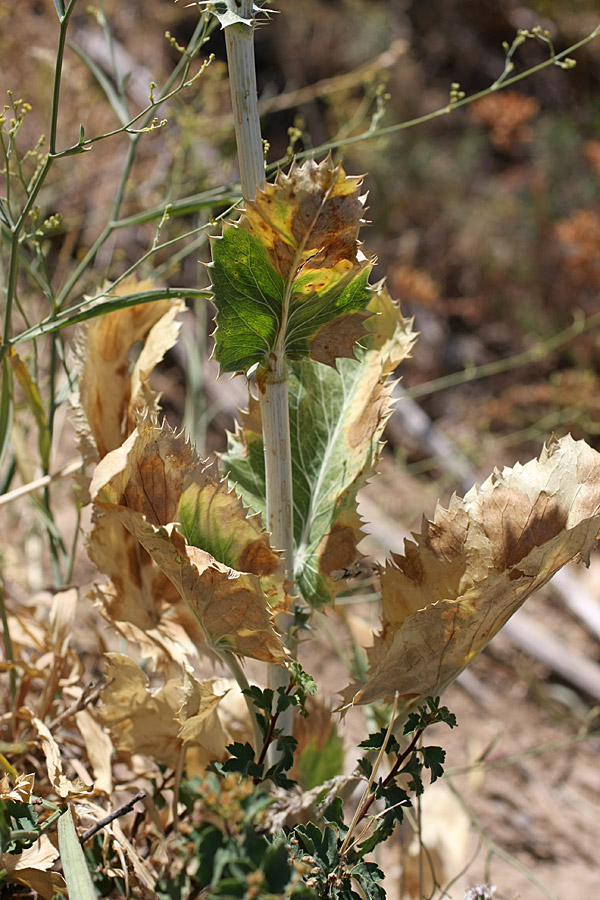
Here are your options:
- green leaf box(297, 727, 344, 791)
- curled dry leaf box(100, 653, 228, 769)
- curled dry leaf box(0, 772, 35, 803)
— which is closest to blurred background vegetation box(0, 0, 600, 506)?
green leaf box(297, 727, 344, 791)

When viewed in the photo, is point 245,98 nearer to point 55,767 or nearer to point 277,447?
point 277,447

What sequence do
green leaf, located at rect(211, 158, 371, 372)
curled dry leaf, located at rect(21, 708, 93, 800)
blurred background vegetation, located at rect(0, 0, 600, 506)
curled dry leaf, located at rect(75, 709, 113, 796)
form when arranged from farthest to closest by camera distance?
blurred background vegetation, located at rect(0, 0, 600, 506) → curled dry leaf, located at rect(75, 709, 113, 796) → curled dry leaf, located at rect(21, 708, 93, 800) → green leaf, located at rect(211, 158, 371, 372)

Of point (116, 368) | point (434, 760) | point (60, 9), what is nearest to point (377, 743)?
point (434, 760)

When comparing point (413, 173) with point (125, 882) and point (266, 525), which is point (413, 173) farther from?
point (125, 882)

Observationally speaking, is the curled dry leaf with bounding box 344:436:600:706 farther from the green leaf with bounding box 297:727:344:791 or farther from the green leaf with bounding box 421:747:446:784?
the green leaf with bounding box 297:727:344:791

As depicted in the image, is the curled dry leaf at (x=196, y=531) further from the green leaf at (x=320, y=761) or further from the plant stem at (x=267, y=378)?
the green leaf at (x=320, y=761)

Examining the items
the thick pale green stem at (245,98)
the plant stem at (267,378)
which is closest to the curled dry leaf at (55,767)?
the plant stem at (267,378)

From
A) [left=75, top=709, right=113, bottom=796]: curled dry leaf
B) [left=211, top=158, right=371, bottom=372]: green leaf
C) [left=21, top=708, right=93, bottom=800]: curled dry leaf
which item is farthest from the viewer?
[left=75, top=709, right=113, bottom=796]: curled dry leaf
